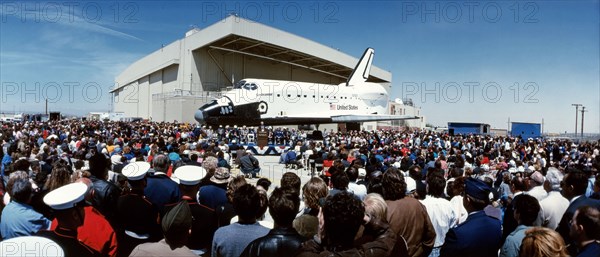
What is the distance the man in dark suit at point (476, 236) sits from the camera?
3568 millimetres

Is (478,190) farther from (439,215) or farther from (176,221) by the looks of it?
(176,221)

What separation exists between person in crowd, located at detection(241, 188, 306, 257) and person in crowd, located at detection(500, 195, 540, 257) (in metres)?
1.91

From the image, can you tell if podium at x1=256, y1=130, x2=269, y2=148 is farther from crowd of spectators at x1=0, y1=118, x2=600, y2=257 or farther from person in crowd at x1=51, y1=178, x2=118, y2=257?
person in crowd at x1=51, y1=178, x2=118, y2=257

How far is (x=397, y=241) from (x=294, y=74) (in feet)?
166

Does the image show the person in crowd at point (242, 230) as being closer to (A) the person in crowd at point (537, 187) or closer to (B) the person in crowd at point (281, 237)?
(B) the person in crowd at point (281, 237)

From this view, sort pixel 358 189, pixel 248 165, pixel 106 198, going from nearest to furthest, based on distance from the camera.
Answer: pixel 106 198 → pixel 358 189 → pixel 248 165

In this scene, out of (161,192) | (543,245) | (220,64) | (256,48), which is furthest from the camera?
(256,48)

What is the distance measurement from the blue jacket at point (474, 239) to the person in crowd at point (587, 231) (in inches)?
26.5

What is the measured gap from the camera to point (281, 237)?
9.54 feet

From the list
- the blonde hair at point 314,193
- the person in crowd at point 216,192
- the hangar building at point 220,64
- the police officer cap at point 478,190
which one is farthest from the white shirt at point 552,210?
the hangar building at point 220,64

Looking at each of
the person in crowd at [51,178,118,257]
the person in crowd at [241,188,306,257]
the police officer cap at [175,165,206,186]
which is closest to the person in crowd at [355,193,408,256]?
the person in crowd at [241,188,306,257]

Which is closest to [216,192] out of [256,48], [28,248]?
[28,248]

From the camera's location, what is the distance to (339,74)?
5659 centimetres

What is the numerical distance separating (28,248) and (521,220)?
3.96m
